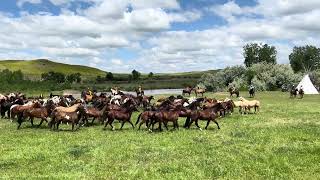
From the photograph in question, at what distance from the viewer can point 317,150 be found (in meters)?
19.5

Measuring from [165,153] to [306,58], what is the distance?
143625 millimetres

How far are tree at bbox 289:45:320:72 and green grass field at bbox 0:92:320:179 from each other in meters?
131

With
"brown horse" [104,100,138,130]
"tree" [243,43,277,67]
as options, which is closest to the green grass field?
"brown horse" [104,100,138,130]

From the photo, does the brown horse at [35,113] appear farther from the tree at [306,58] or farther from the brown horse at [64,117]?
the tree at [306,58]

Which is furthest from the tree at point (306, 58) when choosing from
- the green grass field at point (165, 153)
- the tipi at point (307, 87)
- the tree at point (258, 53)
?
the green grass field at point (165, 153)

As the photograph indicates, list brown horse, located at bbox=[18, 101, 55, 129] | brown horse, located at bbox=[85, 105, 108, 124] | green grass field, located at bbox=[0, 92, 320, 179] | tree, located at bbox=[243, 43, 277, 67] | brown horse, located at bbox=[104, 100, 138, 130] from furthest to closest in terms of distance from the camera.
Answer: tree, located at bbox=[243, 43, 277, 67] → brown horse, located at bbox=[85, 105, 108, 124] → brown horse, located at bbox=[18, 101, 55, 129] → brown horse, located at bbox=[104, 100, 138, 130] → green grass field, located at bbox=[0, 92, 320, 179]

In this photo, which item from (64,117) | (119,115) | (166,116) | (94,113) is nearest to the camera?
(166,116)

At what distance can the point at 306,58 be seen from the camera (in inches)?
6038

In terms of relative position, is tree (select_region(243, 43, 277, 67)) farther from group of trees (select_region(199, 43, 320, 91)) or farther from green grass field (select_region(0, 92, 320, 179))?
green grass field (select_region(0, 92, 320, 179))

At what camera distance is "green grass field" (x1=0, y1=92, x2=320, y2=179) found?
1569 centimetres

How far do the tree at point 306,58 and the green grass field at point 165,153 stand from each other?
428 feet

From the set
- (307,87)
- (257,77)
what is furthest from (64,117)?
(257,77)

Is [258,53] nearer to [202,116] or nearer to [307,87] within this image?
[307,87]

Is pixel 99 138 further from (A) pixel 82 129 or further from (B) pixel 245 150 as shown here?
(B) pixel 245 150
